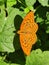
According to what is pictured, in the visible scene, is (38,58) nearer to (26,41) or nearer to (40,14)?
(26,41)

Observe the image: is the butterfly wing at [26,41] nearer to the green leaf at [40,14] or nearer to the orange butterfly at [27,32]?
the orange butterfly at [27,32]

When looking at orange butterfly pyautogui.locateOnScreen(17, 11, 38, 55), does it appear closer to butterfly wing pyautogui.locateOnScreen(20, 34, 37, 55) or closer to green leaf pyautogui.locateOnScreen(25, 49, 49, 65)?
butterfly wing pyautogui.locateOnScreen(20, 34, 37, 55)

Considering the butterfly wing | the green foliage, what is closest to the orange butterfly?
the butterfly wing

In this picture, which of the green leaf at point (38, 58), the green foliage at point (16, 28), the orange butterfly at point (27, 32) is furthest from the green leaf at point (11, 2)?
the green leaf at point (38, 58)

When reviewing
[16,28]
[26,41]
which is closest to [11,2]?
[16,28]

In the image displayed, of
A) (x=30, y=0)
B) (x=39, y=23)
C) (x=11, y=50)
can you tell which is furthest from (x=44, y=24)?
(x=11, y=50)

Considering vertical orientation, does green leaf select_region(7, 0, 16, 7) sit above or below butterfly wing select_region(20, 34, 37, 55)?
above

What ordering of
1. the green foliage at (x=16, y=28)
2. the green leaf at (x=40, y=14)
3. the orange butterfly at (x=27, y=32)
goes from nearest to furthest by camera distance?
the orange butterfly at (x=27, y=32)
the green foliage at (x=16, y=28)
the green leaf at (x=40, y=14)

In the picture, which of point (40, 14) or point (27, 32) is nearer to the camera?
point (27, 32)
